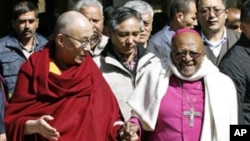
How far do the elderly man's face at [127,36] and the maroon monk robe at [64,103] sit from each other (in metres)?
0.51

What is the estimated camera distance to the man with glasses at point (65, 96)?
4.66 meters

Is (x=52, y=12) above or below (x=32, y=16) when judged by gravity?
below

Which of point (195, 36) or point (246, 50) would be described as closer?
point (195, 36)

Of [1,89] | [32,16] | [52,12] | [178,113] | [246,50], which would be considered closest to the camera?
[178,113]

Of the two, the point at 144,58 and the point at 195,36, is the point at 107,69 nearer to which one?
the point at 144,58

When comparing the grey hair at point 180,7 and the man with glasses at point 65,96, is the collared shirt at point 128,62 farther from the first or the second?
the grey hair at point 180,7

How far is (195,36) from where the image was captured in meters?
4.60

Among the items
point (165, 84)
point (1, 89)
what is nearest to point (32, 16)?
point (1, 89)

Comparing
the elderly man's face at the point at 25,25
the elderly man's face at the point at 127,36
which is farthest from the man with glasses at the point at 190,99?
the elderly man's face at the point at 25,25

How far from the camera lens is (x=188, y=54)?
4555 mm

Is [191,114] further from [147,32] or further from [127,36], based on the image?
[147,32]

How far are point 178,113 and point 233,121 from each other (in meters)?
0.33

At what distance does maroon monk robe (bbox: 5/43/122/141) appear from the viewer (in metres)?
4.66

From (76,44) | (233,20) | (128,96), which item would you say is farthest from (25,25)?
(233,20)
